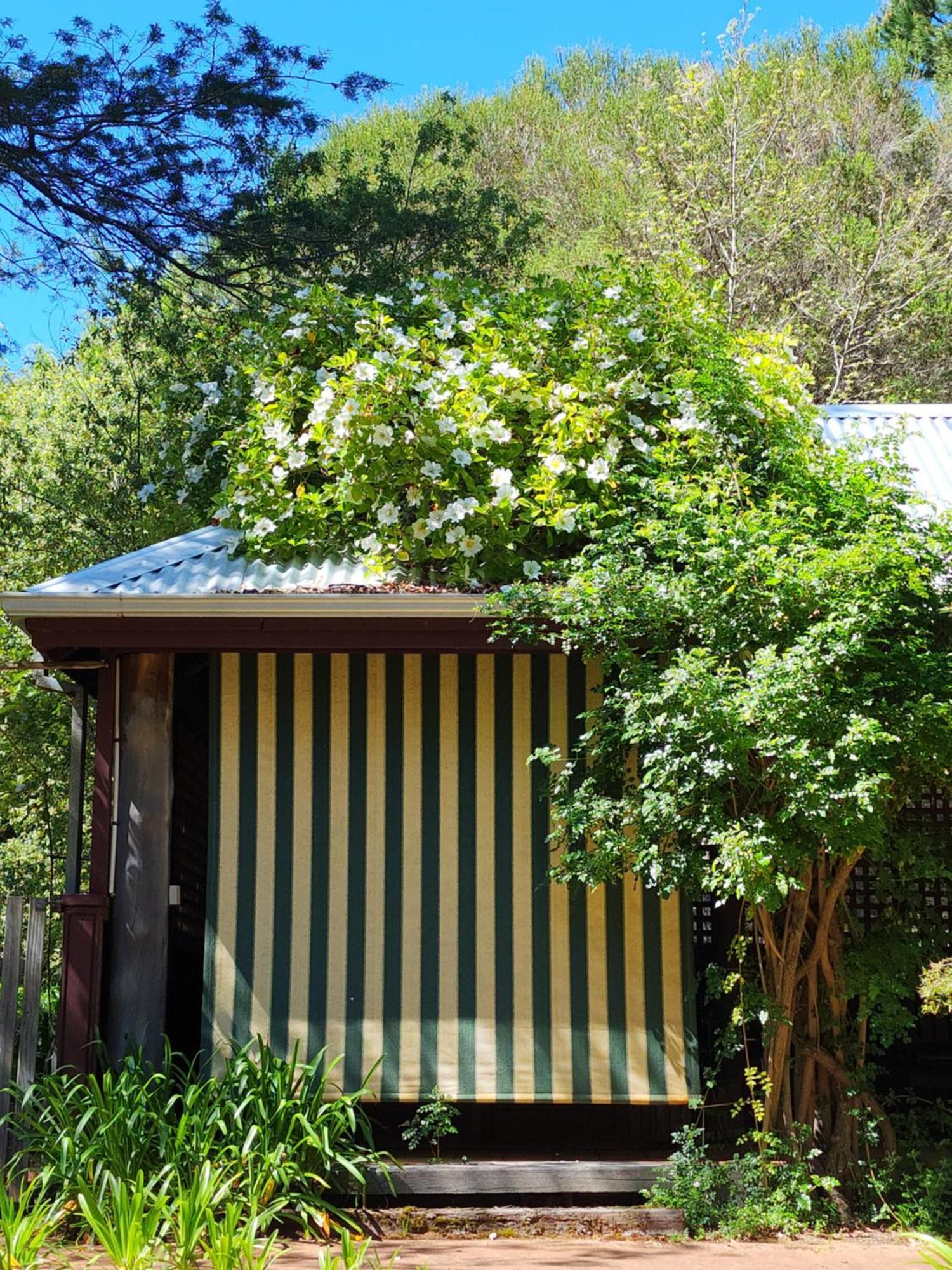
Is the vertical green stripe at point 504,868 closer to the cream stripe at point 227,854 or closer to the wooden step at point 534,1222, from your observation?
the wooden step at point 534,1222

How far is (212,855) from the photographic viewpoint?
20.7 feet

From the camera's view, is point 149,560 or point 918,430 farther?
point 918,430

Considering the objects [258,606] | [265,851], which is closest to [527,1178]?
[265,851]

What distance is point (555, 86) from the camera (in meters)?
22.9

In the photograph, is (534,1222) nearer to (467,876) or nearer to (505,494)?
(467,876)

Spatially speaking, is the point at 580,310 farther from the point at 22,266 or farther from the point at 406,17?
the point at 406,17

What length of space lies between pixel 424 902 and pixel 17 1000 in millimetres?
1890

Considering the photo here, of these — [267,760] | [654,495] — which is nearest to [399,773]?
[267,760]

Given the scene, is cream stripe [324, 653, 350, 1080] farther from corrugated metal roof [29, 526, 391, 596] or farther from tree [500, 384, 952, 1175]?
tree [500, 384, 952, 1175]

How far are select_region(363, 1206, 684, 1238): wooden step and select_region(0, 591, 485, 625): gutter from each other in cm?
269

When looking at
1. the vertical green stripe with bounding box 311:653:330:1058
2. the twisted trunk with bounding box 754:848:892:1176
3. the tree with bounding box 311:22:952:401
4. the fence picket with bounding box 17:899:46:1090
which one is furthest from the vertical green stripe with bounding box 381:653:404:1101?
the tree with bounding box 311:22:952:401

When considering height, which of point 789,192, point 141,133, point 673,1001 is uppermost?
point 789,192

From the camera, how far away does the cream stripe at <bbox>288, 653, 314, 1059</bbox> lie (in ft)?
20.2

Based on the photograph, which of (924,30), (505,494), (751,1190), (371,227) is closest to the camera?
(751,1190)
